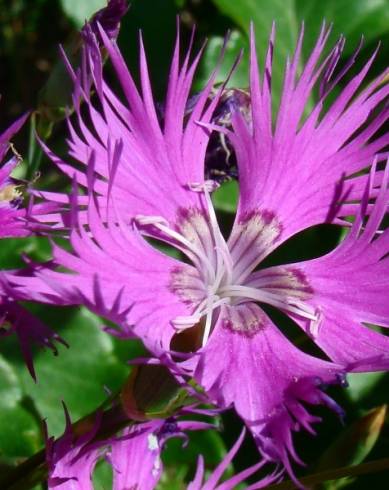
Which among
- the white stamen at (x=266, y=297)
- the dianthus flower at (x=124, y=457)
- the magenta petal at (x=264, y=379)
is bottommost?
the dianthus flower at (x=124, y=457)

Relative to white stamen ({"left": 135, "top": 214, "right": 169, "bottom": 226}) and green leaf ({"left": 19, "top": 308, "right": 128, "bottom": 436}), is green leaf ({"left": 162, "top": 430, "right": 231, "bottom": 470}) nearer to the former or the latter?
green leaf ({"left": 19, "top": 308, "right": 128, "bottom": 436})

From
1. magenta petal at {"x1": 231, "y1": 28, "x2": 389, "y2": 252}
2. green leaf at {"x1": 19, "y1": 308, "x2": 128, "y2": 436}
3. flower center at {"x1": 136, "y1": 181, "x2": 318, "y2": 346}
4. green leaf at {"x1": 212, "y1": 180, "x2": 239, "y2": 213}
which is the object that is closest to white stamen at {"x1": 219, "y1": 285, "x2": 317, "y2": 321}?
flower center at {"x1": 136, "y1": 181, "x2": 318, "y2": 346}

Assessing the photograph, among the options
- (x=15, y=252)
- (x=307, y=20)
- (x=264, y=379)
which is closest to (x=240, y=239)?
(x=264, y=379)

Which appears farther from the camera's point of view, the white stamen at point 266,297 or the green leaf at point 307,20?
the green leaf at point 307,20

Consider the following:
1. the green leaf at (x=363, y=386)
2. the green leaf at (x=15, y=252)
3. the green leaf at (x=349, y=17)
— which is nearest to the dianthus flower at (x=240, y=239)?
the green leaf at (x=15, y=252)

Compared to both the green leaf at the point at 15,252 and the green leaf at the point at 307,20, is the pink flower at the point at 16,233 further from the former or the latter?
the green leaf at the point at 307,20

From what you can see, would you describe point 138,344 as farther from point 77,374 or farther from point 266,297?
point 266,297

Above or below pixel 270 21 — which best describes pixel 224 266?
below
